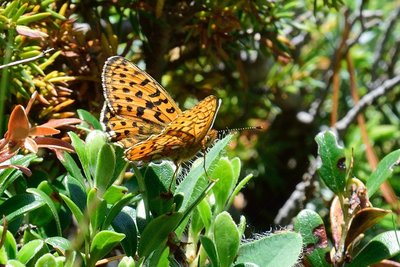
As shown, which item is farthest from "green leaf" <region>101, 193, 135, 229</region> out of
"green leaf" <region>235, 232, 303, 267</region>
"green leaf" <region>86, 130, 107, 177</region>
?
"green leaf" <region>235, 232, 303, 267</region>

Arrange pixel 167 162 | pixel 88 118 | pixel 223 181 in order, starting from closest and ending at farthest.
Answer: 1. pixel 223 181
2. pixel 167 162
3. pixel 88 118

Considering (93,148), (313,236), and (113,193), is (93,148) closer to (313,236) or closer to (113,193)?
(113,193)

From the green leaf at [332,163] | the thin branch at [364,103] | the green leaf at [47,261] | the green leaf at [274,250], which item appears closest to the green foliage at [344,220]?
the green leaf at [332,163]

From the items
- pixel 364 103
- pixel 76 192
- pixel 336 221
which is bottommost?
pixel 364 103

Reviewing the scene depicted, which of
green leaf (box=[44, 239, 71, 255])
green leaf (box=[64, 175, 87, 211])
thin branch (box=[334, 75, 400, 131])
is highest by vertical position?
green leaf (box=[64, 175, 87, 211])

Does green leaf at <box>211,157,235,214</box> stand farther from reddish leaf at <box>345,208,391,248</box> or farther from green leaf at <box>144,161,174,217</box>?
reddish leaf at <box>345,208,391,248</box>

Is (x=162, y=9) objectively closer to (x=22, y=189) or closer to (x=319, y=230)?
(x=22, y=189)

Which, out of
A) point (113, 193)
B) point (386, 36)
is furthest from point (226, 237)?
point (386, 36)

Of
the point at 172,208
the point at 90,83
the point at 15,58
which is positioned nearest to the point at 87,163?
the point at 172,208
